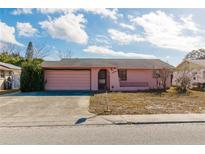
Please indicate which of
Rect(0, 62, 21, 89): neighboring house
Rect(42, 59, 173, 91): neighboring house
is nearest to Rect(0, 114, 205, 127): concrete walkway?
Rect(42, 59, 173, 91): neighboring house

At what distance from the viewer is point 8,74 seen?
29859mm

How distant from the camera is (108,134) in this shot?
780 centimetres

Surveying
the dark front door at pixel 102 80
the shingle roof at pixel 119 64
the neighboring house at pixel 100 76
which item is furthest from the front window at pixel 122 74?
the dark front door at pixel 102 80

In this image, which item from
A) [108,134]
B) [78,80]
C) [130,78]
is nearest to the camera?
[108,134]

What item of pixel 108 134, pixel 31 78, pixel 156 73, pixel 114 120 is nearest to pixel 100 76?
pixel 156 73

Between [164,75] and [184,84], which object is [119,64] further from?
[184,84]

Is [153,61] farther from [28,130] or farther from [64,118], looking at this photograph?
[28,130]

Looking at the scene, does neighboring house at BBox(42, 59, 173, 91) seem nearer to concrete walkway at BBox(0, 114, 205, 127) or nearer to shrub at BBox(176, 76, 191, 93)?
shrub at BBox(176, 76, 191, 93)

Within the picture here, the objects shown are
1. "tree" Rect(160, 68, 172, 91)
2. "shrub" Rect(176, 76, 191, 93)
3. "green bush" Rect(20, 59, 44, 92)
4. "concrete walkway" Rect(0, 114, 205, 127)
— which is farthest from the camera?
"tree" Rect(160, 68, 172, 91)

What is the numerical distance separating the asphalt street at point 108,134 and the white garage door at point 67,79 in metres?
15.9

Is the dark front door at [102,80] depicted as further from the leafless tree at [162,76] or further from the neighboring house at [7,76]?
the neighboring house at [7,76]

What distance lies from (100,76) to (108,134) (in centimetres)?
1808

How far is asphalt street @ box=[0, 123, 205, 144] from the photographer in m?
6.98
